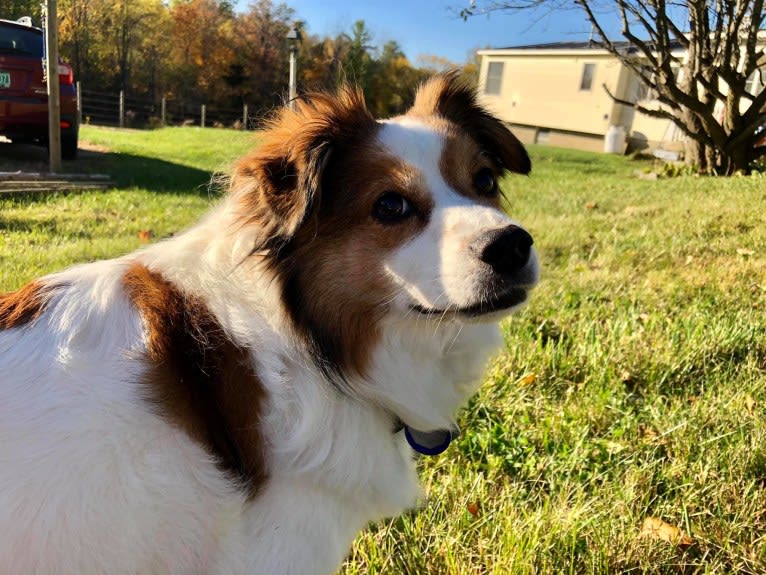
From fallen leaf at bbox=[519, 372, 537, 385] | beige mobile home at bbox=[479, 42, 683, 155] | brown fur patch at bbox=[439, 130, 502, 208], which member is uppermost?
beige mobile home at bbox=[479, 42, 683, 155]

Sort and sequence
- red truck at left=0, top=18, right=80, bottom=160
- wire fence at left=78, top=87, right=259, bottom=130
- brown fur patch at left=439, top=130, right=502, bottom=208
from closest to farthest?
brown fur patch at left=439, top=130, right=502, bottom=208 → red truck at left=0, top=18, right=80, bottom=160 → wire fence at left=78, top=87, right=259, bottom=130

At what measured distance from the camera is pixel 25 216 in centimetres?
615

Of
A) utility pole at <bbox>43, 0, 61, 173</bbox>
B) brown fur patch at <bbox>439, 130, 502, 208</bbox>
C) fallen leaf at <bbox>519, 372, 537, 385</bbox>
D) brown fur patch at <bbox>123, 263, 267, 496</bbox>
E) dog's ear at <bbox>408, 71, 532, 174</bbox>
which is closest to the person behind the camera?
brown fur patch at <bbox>123, 263, 267, 496</bbox>

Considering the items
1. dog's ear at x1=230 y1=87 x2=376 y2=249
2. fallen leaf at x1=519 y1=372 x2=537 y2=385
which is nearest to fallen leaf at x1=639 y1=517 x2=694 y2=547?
fallen leaf at x1=519 y1=372 x2=537 y2=385

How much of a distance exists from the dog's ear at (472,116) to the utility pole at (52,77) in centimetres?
723

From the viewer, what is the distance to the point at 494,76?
3978cm

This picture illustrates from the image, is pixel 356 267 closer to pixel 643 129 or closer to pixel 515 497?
pixel 515 497

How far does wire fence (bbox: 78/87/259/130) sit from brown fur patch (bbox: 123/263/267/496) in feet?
95.8

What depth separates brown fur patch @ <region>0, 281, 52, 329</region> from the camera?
170cm

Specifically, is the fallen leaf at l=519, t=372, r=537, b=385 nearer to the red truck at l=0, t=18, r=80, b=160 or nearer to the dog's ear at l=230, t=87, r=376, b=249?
A: the dog's ear at l=230, t=87, r=376, b=249

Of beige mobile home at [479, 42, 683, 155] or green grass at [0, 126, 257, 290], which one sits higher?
beige mobile home at [479, 42, 683, 155]

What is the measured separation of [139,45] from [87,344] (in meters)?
45.8

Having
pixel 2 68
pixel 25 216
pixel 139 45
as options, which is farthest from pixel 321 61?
pixel 25 216

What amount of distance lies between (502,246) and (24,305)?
1.42 meters
